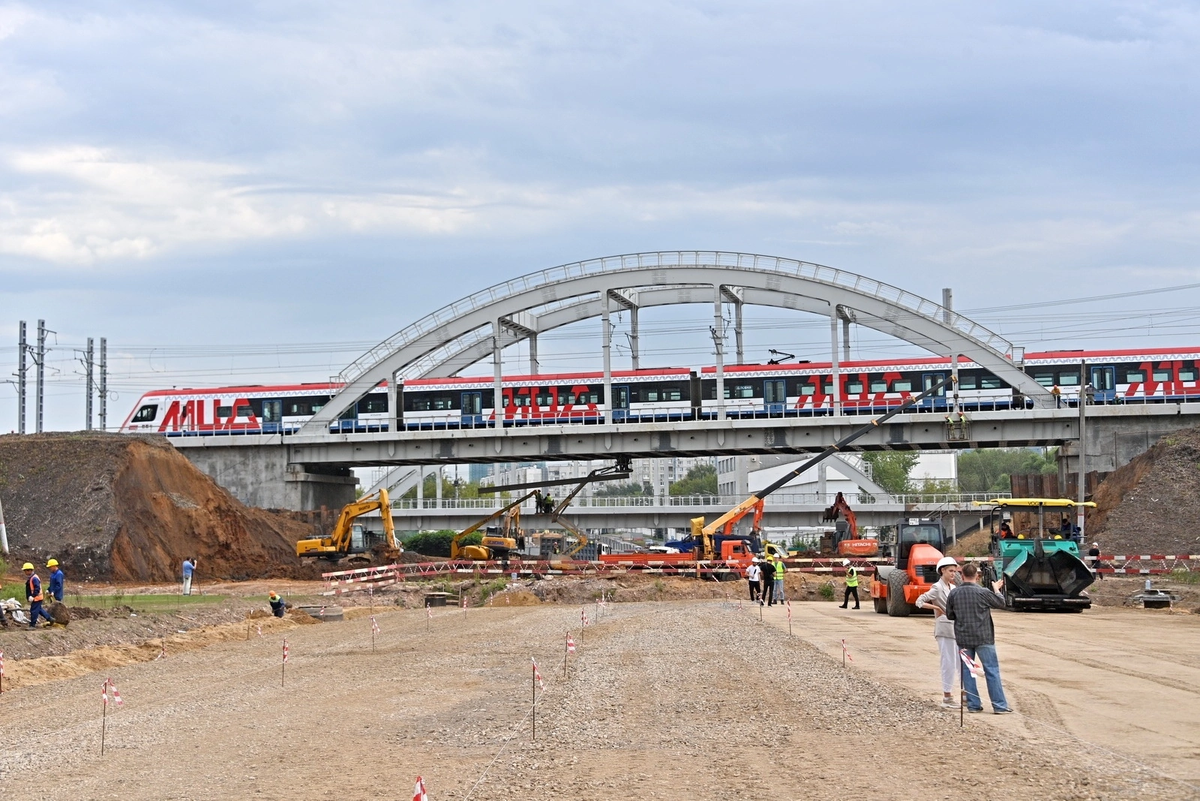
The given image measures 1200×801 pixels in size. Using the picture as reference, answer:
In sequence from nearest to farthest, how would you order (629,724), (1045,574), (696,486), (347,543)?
(629,724) < (1045,574) < (347,543) < (696,486)

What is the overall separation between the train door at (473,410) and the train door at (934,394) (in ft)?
73.1

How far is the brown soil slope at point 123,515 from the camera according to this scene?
46812 mm

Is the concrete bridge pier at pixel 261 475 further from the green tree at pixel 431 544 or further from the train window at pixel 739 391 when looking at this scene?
the train window at pixel 739 391

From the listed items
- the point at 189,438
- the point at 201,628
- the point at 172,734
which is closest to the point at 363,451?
the point at 189,438

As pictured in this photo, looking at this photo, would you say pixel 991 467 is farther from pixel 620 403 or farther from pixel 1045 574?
pixel 1045 574

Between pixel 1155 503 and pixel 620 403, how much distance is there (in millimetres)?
25341

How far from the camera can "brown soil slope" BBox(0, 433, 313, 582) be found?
46.8m

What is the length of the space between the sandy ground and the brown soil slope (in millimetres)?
26289

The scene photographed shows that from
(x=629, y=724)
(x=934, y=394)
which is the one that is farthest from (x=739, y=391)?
(x=629, y=724)

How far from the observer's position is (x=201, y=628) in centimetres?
2769

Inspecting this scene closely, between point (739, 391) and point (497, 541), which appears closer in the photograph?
point (497, 541)

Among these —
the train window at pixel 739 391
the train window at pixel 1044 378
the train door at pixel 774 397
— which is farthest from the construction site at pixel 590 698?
the train window at pixel 739 391

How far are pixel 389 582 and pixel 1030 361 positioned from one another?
31.9 meters

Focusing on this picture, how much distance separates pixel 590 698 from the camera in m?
15.3
